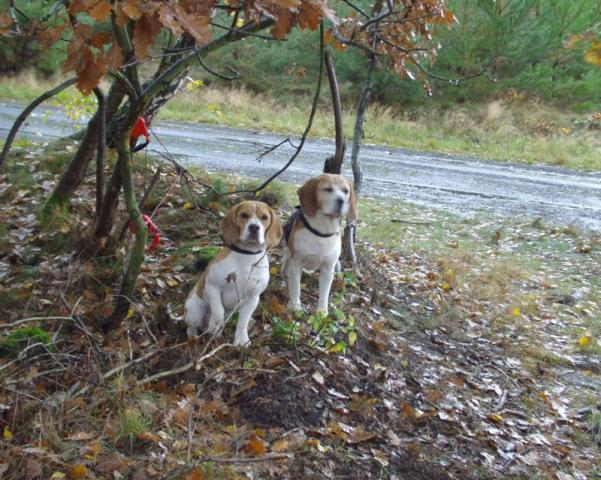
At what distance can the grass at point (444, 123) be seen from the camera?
18.8 metres

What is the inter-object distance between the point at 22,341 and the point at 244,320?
152 cm

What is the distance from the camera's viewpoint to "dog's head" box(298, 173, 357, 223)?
17.2 feet

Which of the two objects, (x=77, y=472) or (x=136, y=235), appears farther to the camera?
(x=136, y=235)

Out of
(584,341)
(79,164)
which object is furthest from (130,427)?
(584,341)

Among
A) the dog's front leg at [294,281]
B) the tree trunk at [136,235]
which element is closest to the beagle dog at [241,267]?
the tree trunk at [136,235]

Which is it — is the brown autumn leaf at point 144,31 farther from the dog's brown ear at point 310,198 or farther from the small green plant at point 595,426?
the small green plant at point 595,426

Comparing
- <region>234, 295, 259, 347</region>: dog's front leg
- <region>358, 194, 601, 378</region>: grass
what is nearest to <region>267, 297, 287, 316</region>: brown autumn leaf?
<region>234, 295, 259, 347</region>: dog's front leg

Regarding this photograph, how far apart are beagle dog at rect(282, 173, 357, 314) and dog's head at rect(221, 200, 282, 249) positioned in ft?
2.00

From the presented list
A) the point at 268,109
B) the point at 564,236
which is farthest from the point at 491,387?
the point at 268,109

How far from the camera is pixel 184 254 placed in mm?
6500

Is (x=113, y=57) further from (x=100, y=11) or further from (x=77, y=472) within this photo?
(x=77, y=472)

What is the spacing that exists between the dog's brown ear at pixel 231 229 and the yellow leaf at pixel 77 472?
75.9 inches

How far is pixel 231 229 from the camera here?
4.69 metres

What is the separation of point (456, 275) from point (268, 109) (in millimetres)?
15753
